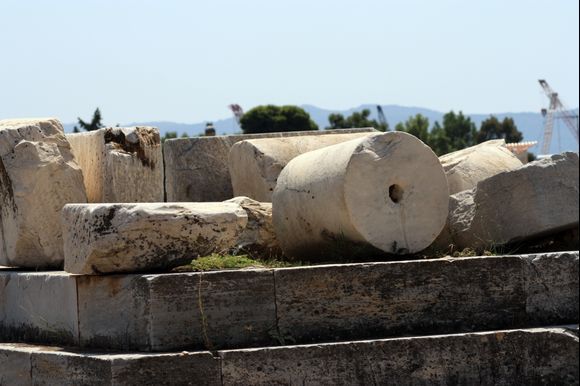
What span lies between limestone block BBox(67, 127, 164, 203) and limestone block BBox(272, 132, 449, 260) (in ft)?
4.41

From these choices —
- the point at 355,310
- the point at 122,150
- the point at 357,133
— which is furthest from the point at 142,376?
the point at 357,133

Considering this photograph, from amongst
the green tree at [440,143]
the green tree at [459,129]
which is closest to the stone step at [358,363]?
the green tree at [440,143]

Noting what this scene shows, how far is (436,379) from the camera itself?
26.5 ft

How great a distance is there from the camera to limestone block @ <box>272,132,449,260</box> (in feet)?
29.0

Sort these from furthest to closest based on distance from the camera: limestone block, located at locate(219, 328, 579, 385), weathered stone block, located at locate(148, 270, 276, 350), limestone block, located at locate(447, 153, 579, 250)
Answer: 1. limestone block, located at locate(447, 153, 579, 250)
2. weathered stone block, located at locate(148, 270, 276, 350)
3. limestone block, located at locate(219, 328, 579, 385)

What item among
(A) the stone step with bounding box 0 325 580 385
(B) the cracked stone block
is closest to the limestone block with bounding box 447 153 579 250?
(A) the stone step with bounding box 0 325 580 385

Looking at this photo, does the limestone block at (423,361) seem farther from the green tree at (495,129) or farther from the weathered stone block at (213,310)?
the green tree at (495,129)

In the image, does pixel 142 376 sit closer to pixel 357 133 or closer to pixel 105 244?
pixel 105 244

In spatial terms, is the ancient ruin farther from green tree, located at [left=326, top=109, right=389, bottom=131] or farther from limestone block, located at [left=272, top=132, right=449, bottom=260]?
green tree, located at [left=326, top=109, right=389, bottom=131]

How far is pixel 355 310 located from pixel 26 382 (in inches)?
92.2

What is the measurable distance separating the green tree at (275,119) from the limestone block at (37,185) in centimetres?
6534

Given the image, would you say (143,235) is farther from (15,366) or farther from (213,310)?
(15,366)

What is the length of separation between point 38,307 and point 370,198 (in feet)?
8.48

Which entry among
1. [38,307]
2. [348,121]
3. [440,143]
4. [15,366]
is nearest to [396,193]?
A: [38,307]
